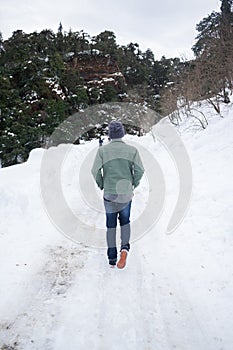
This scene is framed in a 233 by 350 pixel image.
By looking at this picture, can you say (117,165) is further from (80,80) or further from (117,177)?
(80,80)

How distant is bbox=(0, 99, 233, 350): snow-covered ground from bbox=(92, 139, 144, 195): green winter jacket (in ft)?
3.44

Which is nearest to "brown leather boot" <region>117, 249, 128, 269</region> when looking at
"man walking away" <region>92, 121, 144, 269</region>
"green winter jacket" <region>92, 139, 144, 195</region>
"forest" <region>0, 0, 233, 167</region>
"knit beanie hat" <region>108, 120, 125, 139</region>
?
"man walking away" <region>92, 121, 144, 269</region>

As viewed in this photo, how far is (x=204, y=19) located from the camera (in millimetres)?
32812

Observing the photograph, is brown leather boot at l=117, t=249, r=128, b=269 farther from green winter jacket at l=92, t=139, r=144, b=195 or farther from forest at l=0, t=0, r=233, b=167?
forest at l=0, t=0, r=233, b=167

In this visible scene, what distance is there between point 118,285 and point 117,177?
129 cm

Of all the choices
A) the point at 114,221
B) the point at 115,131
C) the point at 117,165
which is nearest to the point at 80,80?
the point at 115,131

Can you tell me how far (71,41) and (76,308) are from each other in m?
40.4

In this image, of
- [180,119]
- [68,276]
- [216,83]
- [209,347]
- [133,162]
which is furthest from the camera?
[180,119]

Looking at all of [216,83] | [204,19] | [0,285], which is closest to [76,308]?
[0,285]

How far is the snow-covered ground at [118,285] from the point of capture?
92.4 inches

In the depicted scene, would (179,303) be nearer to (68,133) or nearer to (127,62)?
(68,133)

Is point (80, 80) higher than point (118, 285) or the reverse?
higher

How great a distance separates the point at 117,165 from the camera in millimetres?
3443

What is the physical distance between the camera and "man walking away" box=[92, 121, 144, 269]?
136 inches
